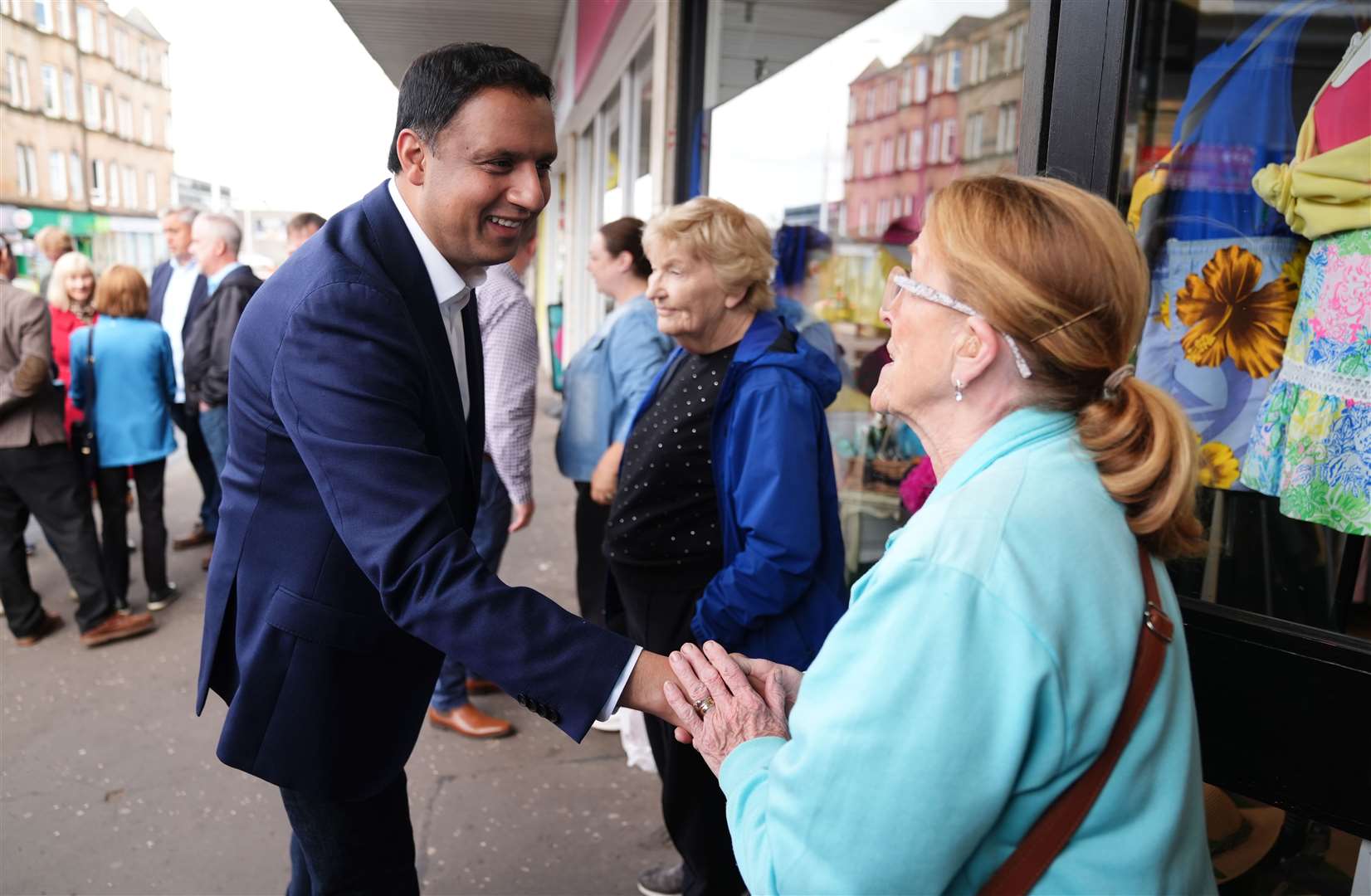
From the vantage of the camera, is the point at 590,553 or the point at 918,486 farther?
the point at 590,553

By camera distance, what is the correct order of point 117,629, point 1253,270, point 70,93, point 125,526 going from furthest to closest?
point 70,93 → point 125,526 → point 117,629 → point 1253,270

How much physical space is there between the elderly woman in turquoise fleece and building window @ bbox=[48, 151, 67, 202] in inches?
1676

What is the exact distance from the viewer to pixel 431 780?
3.65 meters

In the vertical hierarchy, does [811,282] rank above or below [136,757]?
above

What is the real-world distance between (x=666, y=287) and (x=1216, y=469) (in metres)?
1.40

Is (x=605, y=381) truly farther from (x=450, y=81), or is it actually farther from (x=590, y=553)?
(x=450, y=81)

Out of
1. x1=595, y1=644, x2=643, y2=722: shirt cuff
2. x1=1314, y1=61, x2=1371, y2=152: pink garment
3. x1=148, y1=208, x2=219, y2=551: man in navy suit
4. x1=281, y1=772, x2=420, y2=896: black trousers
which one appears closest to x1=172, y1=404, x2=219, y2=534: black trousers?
x1=148, y1=208, x2=219, y2=551: man in navy suit

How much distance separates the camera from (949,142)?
4172 millimetres

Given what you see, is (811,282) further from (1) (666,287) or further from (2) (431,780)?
(2) (431,780)

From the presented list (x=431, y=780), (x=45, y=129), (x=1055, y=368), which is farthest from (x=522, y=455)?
(x=45, y=129)

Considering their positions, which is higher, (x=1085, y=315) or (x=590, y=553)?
(x=1085, y=315)

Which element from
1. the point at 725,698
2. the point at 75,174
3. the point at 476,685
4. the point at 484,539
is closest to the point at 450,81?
the point at 725,698

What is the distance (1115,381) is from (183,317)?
6461mm

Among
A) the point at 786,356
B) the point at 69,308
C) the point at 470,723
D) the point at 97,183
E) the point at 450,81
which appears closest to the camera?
the point at 450,81
